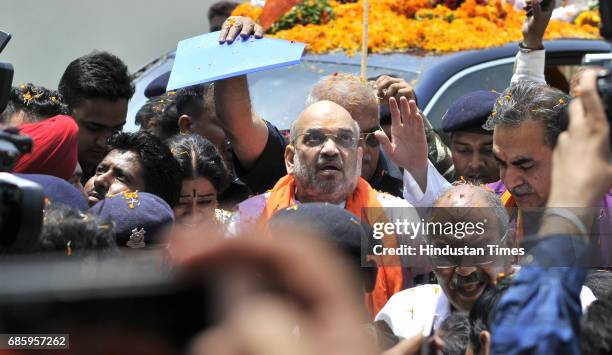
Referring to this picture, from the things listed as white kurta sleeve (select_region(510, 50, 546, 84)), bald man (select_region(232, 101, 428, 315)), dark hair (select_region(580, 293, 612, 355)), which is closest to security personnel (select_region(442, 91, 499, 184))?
white kurta sleeve (select_region(510, 50, 546, 84))

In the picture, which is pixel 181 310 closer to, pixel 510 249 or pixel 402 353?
pixel 402 353

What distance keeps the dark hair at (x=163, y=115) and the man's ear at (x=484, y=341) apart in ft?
8.25

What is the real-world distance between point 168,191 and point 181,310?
9.11 feet

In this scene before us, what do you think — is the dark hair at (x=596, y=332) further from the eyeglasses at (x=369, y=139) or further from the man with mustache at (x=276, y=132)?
the eyeglasses at (x=369, y=139)

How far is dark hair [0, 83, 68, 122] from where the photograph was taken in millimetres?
4289

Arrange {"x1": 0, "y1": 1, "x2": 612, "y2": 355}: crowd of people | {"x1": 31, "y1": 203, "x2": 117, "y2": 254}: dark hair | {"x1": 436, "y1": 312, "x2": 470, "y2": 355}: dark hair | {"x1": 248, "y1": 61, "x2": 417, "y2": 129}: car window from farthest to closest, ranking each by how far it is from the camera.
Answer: {"x1": 248, "y1": 61, "x2": 417, "y2": 129}: car window < {"x1": 436, "y1": 312, "x2": 470, "y2": 355}: dark hair < {"x1": 31, "y1": 203, "x2": 117, "y2": 254}: dark hair < {"x1": 0, "y1": 1, "x2": 612, "y2": 355}: crowd of people

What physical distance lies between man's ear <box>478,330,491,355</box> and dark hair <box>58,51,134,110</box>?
249cm

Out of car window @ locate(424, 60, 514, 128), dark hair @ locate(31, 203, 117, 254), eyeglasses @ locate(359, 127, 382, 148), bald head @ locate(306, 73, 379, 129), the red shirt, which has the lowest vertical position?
dark hair @ locate(31, 203, 117, 254)

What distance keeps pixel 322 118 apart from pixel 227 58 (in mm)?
433

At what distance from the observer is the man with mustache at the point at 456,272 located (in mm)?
3312

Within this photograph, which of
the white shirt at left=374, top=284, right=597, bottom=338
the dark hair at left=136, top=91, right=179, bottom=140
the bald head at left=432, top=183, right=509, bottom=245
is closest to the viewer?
the white shirt at left=374, top=284, right=597, bottom=338

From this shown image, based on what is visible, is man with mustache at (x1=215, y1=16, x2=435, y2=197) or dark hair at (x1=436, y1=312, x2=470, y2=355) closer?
dark hair at (x1=436, y1=312, x2=470, y2=355)

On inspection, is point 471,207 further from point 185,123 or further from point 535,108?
point 185,123

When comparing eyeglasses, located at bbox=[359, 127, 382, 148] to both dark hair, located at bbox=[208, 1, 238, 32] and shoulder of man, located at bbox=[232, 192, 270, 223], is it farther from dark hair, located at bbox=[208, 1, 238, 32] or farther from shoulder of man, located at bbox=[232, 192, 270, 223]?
dark hair, located at bbox=[208, 1, 238, 32]
